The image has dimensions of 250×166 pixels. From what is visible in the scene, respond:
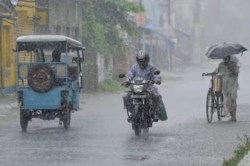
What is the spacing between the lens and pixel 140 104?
15180 mm

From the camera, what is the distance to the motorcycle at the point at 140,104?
1509 cm

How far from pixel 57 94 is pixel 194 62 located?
68364 millimetres

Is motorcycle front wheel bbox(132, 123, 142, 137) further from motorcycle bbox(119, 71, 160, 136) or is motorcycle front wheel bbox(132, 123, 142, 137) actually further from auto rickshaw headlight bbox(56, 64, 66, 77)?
auto rickshaw headlight bbox(56, 64, 66, 77)

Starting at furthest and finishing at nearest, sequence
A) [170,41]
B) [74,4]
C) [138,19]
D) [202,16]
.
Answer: [202,16] < [170,41] < [138,19] < [74,4]

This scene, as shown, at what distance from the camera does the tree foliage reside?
39.8 m

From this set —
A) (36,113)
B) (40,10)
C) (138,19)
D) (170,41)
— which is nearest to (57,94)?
(36,113)

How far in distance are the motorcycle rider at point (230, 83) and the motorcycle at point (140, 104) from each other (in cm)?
352

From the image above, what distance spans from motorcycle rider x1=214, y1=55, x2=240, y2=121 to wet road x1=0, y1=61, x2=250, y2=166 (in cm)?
37

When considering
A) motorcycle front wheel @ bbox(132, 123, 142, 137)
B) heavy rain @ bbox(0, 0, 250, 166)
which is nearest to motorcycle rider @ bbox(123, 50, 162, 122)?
heavy rain @ bbox(0, 0, 250, 166)

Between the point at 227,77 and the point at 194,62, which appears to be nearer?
the point at 227,77

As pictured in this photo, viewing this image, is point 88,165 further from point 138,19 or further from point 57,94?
point 138,19

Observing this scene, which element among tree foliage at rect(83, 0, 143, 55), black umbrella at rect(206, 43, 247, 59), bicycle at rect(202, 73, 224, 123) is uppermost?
tree foliage at rect(83, 0, 143, 55)

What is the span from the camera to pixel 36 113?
54.7 ft

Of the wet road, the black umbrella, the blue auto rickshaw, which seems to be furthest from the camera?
the black umbrella
